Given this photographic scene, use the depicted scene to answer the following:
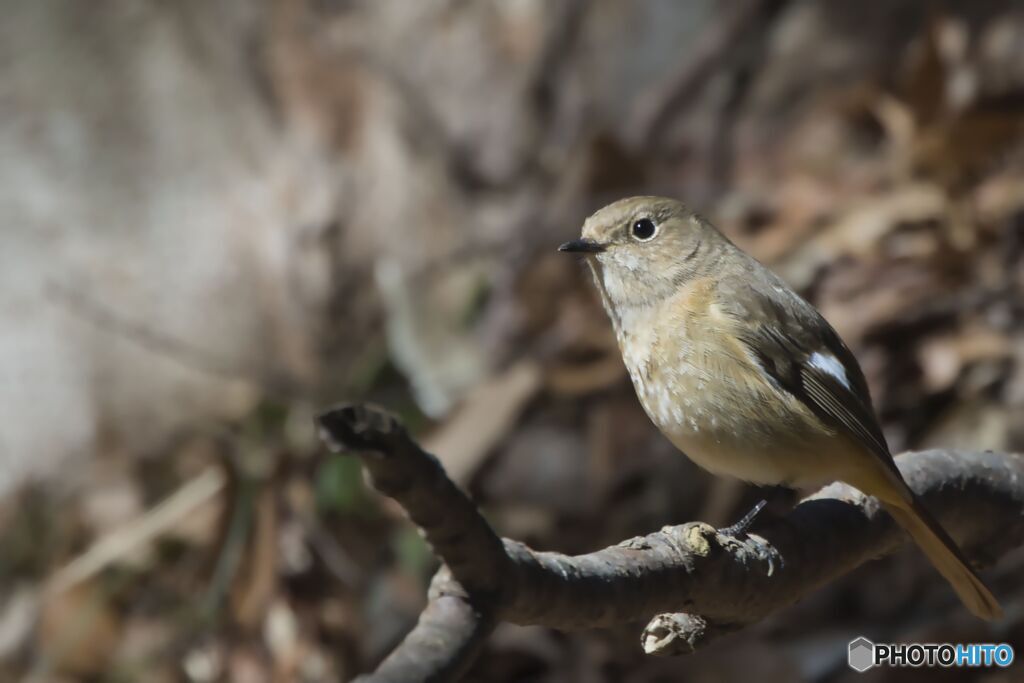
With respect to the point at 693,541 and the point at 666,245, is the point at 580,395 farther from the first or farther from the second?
the point at 693,541

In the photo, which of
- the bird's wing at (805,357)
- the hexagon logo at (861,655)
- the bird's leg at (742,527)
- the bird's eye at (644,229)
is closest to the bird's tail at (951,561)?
the bird's wing at (805,357)

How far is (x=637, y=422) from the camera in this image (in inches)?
191

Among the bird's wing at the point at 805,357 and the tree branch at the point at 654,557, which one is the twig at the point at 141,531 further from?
the tree branch at the point at 654,557

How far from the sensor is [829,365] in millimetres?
2846

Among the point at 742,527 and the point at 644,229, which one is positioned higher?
the point at 644,229

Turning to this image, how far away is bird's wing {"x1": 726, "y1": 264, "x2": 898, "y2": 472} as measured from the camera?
2709mm

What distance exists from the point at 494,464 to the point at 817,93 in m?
2.18

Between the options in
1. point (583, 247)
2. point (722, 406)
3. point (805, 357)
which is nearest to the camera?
point (722, 406)

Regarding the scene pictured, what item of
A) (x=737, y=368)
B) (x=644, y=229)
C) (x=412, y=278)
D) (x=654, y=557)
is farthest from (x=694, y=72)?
(x=654, y=557)

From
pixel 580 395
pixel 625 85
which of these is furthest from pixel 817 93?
pixel 580 395

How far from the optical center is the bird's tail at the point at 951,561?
Answer: 2531 mm

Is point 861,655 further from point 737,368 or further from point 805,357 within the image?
point 737,368

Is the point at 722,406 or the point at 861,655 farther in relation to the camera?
the point at 861,655

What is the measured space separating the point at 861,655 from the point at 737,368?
5.41 ft
